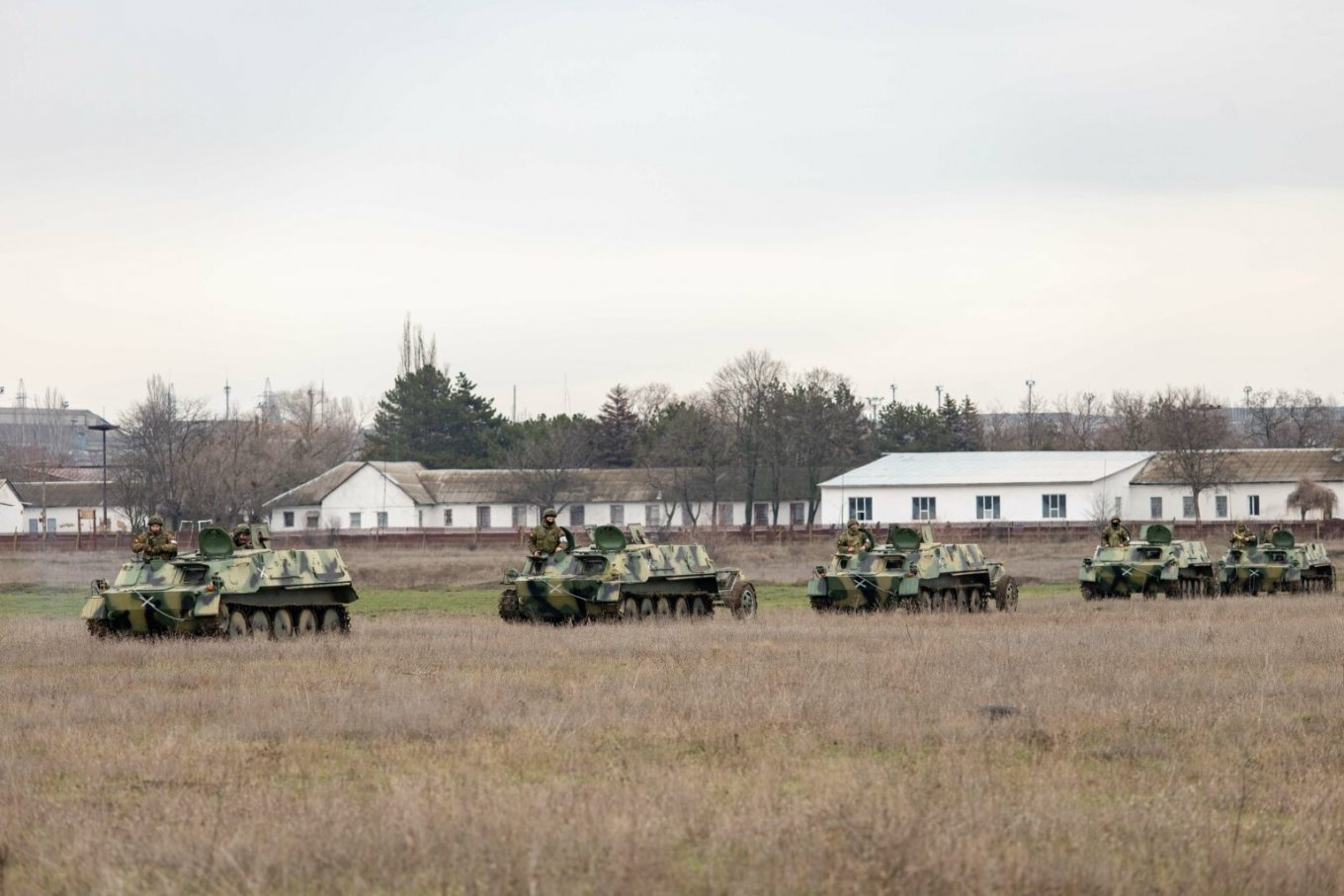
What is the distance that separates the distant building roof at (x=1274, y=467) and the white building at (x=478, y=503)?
16.9 meters

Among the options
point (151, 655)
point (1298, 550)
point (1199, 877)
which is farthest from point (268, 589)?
point (1298, 550)

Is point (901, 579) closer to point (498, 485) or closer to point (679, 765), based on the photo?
point (679, 765)

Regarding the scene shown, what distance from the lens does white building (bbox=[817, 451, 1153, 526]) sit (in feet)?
270

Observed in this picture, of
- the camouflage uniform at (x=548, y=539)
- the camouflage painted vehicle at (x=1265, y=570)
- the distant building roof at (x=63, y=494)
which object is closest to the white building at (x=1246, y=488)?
the camouflage painted vehicle at (x=1265, y=570)

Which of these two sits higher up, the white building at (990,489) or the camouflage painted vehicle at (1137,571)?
the white building at (990,489)

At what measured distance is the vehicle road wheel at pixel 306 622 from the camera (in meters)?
29.6

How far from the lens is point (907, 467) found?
287 feet

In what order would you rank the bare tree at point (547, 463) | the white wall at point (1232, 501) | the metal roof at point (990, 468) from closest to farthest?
the white wall at point (1232, 501)
the metal roof at point (990, 468)
the bare tree at point (547, 463)

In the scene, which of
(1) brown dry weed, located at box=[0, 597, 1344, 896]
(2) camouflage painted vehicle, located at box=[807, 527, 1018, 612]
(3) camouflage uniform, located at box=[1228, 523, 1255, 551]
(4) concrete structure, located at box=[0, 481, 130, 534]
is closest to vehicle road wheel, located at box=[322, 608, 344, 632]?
(1) brown dry weed, located at box=[0, 597, 1344, 896]

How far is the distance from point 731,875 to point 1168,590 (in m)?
33.9

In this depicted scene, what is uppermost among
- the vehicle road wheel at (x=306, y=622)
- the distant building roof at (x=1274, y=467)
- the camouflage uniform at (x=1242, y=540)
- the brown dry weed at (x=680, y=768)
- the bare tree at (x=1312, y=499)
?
the distant building roof at (x=1274, y=467)

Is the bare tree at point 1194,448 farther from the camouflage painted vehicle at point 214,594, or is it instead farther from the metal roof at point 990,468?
the camouflage painted vehicle at point 214,594

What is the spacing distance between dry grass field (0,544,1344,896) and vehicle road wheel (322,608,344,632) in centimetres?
429

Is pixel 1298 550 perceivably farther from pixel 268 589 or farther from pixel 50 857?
pixel 50 857
